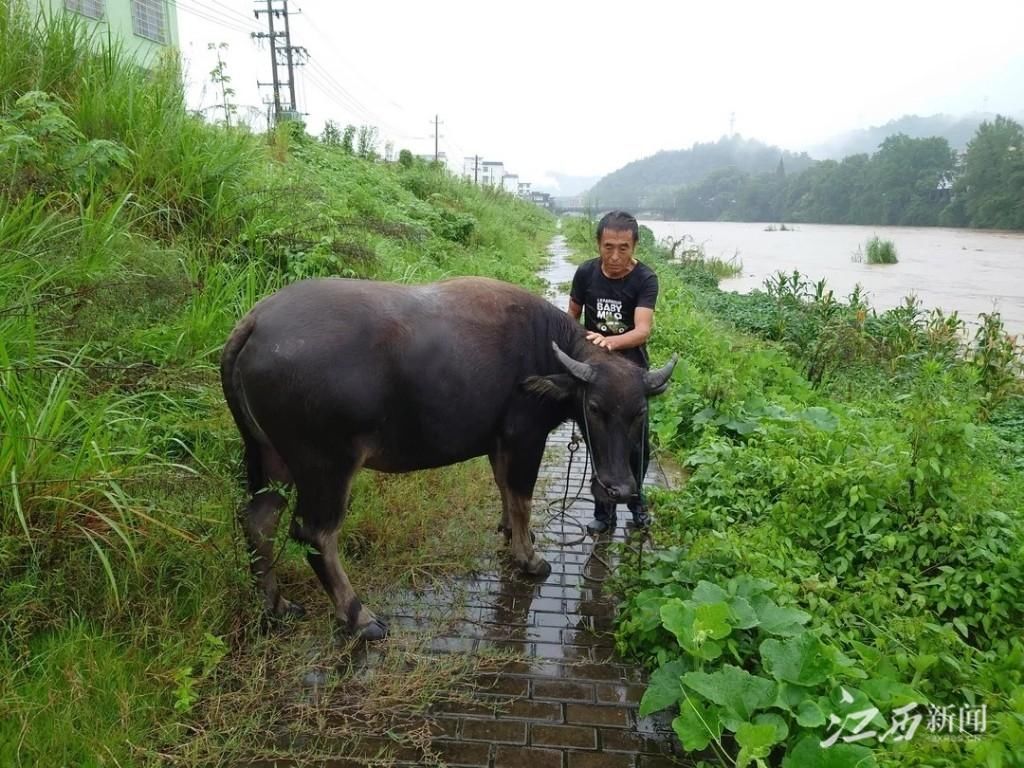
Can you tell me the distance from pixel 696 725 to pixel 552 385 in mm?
1693

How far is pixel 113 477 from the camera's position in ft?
8.98

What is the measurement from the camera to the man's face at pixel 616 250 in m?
3.83

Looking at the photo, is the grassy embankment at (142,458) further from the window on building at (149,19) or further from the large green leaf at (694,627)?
the window on building at (149,19)

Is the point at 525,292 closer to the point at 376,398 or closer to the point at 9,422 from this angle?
the point at 376,398

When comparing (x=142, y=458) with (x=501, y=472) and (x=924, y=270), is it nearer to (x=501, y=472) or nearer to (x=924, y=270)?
(x=501, y=472)

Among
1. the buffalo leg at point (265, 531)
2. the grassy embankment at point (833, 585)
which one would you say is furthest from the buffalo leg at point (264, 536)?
the grassy embankment at point (833, 585)

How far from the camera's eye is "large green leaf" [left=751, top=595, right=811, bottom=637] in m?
2.65

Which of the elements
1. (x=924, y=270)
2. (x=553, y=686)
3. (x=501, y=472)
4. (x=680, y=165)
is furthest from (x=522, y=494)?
(x=680, y=165)

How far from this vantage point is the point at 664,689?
256 cm

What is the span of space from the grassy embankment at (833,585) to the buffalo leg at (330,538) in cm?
123

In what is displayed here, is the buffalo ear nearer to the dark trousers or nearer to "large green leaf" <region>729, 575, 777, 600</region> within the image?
the dark trousers

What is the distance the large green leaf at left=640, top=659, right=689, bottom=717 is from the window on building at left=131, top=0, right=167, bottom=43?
61.5 feet

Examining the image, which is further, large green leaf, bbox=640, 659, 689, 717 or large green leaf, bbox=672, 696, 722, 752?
large green leaf, bbox=640, 659, 689, 717

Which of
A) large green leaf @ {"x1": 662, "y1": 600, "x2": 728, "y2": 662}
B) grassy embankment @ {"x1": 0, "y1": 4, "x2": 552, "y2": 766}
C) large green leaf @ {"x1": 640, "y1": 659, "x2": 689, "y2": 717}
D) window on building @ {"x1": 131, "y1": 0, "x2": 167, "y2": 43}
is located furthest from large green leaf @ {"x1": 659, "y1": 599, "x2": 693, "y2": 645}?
window on building @ {"x1": 131, "y1": 0, "x2": 167, "y2": 43}
